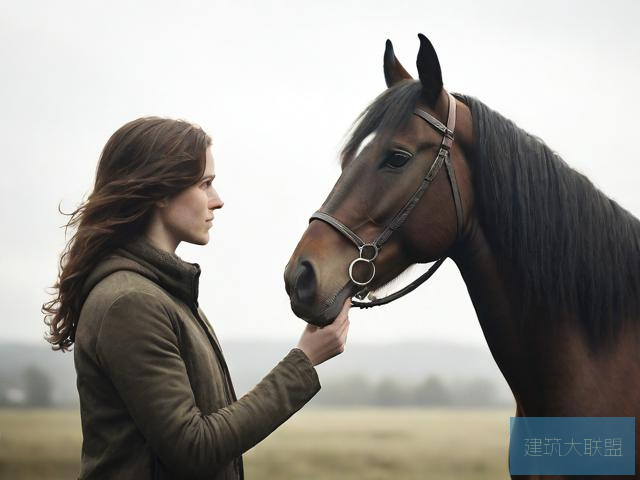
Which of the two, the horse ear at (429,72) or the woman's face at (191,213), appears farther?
the horse ear at (429,72)

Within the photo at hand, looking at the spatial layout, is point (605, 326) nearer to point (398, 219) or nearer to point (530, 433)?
point (530, 433)

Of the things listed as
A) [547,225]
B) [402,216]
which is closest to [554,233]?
[547,225]

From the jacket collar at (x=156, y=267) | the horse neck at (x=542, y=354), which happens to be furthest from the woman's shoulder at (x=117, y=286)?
the horse neck at (x=542, y=354)

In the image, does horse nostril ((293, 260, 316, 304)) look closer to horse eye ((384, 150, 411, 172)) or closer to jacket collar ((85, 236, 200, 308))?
jacket collar ((85, 236, 200, 308))

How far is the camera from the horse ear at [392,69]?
96.1 inches

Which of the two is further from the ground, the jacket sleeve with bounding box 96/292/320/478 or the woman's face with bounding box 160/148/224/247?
the woman's face with bounding box 160/148/224/247

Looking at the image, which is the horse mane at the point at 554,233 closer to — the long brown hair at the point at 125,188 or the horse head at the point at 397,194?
the horse head at the point at 397,194

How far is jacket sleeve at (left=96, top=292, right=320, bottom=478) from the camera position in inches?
58.7

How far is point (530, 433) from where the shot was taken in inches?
82.9

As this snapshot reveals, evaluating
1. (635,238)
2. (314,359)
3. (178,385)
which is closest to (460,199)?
(635,238)

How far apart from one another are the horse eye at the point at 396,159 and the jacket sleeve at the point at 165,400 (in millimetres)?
916

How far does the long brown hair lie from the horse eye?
64cm

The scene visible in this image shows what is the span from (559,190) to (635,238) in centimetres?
31

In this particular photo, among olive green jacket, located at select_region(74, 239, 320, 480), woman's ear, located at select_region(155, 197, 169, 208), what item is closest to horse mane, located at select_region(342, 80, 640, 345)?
woman's ear, located at select_region(155, 197, 169, 208)
